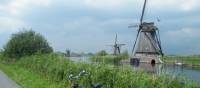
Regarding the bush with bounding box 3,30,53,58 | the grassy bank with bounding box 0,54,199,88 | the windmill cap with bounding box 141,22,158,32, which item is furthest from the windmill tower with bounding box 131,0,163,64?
the grassy bank with bounding box 0,54,199,88

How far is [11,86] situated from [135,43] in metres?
50.3

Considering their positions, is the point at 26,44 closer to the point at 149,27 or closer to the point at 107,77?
the point at 149,27

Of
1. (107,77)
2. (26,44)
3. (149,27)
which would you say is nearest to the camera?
(107,77)

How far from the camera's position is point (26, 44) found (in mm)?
57312

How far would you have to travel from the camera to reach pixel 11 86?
80.0 ft

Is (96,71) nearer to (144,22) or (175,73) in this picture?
(175,73)

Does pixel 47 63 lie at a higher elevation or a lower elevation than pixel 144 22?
lower

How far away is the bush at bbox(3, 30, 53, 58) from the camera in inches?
2222

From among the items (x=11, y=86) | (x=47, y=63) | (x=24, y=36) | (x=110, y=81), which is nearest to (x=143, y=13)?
(x=24, y=36)

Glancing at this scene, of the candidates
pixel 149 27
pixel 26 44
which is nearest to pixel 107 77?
pixel 26 44

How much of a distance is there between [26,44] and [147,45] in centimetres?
2187

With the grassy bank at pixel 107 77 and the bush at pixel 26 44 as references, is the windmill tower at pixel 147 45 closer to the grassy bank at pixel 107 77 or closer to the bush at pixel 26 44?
the bush at pixel 26 44

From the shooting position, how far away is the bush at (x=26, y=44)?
5644cm

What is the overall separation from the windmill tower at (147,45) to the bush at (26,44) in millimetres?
19926
